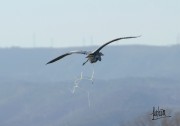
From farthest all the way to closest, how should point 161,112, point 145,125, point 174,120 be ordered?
point 145,125 → point 174,120 → point 161,112

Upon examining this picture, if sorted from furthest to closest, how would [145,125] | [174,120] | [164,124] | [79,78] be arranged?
[145,125] < [174,120] < [164,124] < [79,78]

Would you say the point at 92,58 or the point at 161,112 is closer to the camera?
the point at 92,58

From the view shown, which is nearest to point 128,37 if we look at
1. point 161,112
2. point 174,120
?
point 161,112

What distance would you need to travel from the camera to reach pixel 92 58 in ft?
56.0

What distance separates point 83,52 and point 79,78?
1516 mm

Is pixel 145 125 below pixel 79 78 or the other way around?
below

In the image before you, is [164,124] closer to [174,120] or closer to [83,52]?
[174,120]

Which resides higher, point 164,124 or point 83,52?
point 83,52

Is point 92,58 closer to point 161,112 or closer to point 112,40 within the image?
point 112,40

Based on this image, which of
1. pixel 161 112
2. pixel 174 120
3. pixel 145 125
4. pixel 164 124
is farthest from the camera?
pixel 145 125

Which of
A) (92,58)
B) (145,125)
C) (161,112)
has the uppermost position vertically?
(92,58)

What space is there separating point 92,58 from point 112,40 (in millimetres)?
716

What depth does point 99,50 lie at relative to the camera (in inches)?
671

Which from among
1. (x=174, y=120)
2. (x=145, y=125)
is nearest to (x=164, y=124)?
(x=174, y=120)
